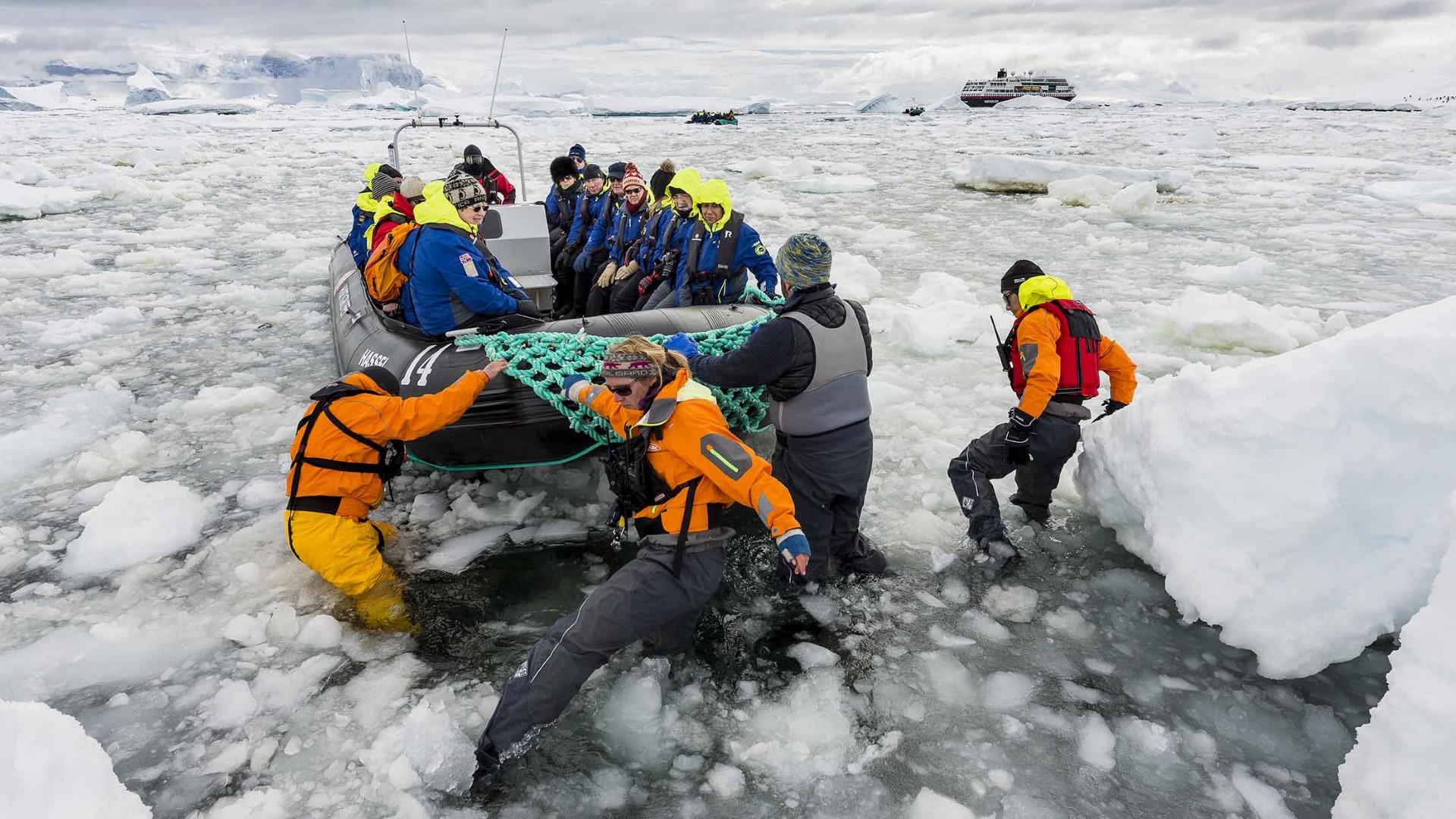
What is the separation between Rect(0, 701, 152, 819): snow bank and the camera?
1769 mm

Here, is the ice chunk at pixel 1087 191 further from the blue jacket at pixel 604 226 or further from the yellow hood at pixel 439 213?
the yellow hood at pixel 439 213

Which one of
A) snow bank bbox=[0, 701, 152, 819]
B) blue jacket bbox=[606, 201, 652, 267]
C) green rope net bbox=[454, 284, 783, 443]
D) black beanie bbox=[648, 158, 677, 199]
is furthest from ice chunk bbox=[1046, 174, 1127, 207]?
snow bank bbox=[0, 701, 152, 819]

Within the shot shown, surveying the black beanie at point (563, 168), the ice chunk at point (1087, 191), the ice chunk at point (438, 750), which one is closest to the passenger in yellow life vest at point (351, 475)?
the ice chunk at point (438, 750)

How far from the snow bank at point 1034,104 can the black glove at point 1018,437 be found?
64.9m

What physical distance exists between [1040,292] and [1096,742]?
66.2 inches

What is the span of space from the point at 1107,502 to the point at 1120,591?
1.26ft

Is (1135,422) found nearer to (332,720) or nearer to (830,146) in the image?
Answer: (332,720)

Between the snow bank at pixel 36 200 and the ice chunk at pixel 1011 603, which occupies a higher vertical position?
the ice chunk at pixel 1011 603

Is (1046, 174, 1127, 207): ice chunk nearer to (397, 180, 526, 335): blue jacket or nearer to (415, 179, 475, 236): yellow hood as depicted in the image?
(397, 180, 526, 335): blue jacket

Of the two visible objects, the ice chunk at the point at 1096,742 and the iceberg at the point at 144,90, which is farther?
the iceberg at the point at 144,90

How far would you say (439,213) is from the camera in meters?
3.71

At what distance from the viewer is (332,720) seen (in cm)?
263

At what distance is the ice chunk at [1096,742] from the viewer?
247 centimetres

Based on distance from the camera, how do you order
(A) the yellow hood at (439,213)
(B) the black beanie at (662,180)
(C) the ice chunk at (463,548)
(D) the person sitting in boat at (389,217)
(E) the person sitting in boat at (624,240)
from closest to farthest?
(C) the ice chunk at (463,548)
(A) the yellow hood at (439,213)
(D) the person sitting in boat at (389,217)
(E) the person sitting in boat at (624,240)
(B) the black beanie at (662,180)
